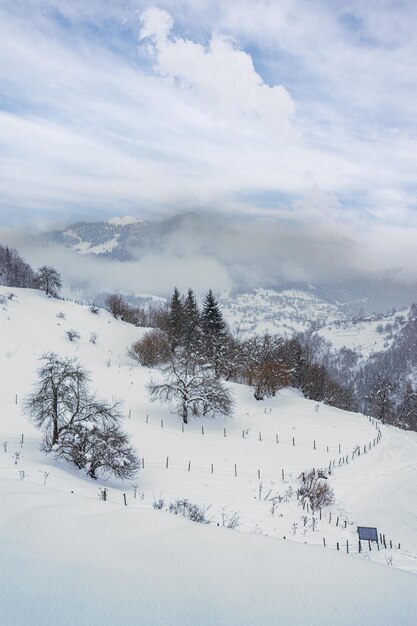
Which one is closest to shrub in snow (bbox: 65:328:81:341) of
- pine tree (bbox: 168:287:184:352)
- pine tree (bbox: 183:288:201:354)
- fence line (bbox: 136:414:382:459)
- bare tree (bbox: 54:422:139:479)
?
pine tree (bbox: 168:287:184:352)

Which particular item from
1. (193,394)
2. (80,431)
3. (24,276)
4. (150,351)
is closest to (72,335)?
(150,351)

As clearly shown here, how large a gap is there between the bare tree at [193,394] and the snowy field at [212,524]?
147 cm

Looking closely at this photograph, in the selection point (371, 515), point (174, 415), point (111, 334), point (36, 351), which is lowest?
point (371, 515)

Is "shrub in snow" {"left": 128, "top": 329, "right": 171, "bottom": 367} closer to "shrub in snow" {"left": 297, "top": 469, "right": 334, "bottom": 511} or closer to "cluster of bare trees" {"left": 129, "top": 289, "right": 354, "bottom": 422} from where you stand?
"cluster of bare trees" {"left": 129, "top": 289, "right": 354, "bottom": 422}

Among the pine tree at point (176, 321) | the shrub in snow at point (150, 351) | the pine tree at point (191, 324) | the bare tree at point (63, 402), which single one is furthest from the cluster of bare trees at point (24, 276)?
the bare tree at point (63, 402)

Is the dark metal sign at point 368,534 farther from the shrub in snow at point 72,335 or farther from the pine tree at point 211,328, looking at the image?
the shrub in snow at point 72,335

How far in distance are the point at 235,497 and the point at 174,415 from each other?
1951cm

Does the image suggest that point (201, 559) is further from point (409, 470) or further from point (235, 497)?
point (409, 470)

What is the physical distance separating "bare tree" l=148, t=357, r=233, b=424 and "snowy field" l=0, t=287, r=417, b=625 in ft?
4.83

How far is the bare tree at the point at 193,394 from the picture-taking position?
1516 inches

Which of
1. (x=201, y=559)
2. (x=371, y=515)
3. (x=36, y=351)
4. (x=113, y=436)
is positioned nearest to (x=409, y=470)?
(x=371, y=515)

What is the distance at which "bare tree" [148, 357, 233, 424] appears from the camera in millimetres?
38500

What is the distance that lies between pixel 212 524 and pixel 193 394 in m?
28.2

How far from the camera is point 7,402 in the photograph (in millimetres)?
31578
